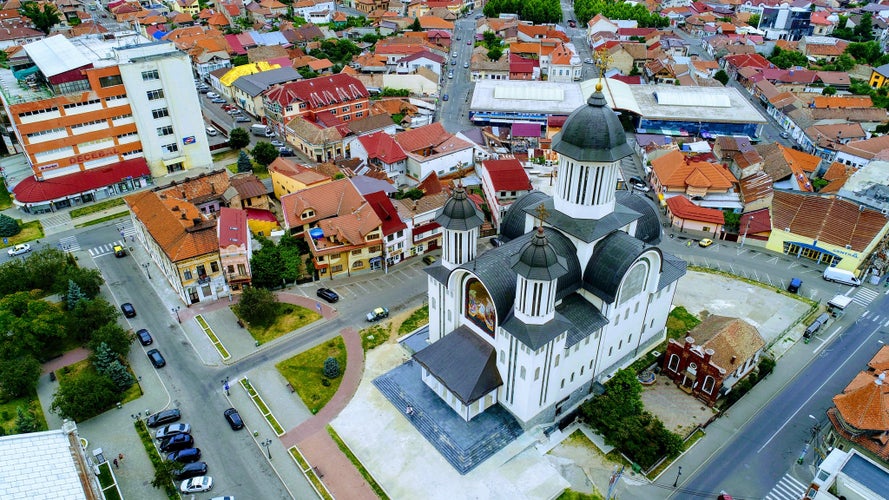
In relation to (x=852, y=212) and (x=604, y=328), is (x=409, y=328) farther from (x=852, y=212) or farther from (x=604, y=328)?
(x=852, y=212)

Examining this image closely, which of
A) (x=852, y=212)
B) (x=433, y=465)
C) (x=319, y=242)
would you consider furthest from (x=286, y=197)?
(x=852, y=212)

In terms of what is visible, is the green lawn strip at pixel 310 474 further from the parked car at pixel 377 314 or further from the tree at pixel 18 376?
the tree at pixel 18 376

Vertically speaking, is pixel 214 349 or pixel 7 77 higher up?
pixel 7 77

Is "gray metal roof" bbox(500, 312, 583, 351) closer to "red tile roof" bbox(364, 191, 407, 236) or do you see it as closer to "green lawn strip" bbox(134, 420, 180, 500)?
"red tile roof" bbox(364, 191, 407, 236)

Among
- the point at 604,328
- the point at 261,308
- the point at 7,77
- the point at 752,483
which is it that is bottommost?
the point at 752,483

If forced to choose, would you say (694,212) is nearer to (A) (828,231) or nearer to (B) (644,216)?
(A) (828,231)

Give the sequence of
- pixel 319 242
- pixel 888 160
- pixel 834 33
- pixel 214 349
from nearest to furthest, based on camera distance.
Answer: pixel 214 349 → pixel 319 242 → pixel 888 160 → pixel 834 33

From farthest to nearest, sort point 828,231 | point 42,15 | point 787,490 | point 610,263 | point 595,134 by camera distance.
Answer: point 42,15 → point 828,231 → point 610,263 → point 595,134 → point 787,490

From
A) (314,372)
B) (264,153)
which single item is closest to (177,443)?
(314,372)
